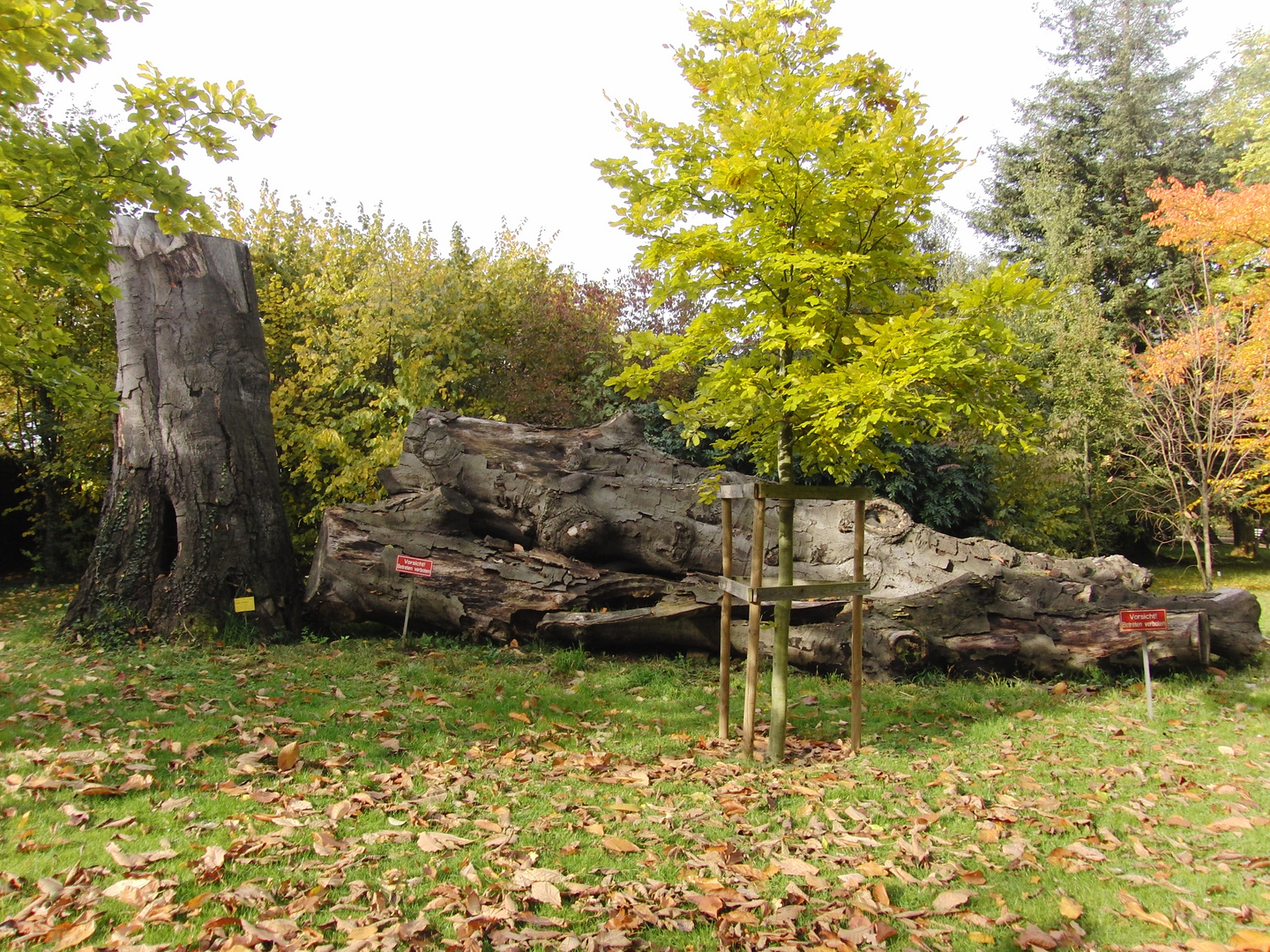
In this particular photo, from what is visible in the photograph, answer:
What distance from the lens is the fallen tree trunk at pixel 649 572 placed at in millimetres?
7916

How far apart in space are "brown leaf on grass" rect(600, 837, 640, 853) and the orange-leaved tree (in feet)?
47.7

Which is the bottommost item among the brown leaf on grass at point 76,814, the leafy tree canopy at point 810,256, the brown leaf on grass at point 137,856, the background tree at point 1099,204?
→ the brown leaf on grass at point 137,856

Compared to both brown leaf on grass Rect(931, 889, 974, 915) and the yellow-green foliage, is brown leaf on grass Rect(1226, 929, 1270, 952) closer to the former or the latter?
brown leaf on grass Rect(931, 889, 974, 915)

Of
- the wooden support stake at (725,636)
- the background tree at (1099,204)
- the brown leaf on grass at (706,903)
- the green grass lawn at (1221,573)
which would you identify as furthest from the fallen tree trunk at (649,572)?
the background tree at (1099,204)

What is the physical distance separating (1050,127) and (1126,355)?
1276 cm

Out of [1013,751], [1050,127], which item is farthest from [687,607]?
[1050,127]

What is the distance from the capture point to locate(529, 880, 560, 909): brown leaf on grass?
3.36 m

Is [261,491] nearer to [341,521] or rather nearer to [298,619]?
Result: [341,521]

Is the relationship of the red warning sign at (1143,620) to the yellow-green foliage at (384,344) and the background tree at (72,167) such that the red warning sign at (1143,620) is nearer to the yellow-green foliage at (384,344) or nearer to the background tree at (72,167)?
the background tree at (72,167)

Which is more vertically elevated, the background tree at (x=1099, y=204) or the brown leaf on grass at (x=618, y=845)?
the background tree at (x=1099, y=204)

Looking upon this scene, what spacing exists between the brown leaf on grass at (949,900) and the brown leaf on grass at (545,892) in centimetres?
176

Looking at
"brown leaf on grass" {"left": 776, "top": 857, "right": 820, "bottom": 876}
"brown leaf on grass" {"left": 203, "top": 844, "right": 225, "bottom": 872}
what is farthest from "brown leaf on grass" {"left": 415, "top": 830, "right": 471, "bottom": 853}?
"brown leaf on grass" {"left": 776, "top": 857, "right": 820, "bottom": 876}

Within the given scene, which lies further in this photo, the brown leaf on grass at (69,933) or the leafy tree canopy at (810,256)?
the leafy tree canopy at (810,256)

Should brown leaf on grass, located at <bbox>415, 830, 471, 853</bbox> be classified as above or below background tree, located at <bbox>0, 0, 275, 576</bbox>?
below
